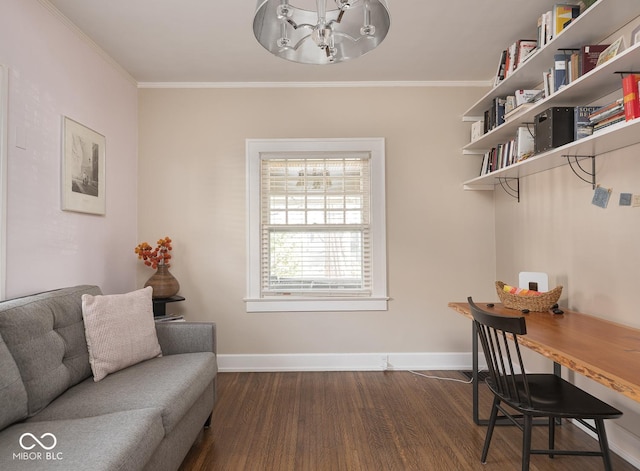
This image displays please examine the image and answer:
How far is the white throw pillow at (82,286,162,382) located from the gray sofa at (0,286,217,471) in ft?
0.16

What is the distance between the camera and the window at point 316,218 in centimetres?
354

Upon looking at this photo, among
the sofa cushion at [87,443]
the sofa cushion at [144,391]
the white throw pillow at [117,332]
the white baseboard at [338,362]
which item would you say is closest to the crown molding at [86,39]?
the white throw pillow at [117,332]

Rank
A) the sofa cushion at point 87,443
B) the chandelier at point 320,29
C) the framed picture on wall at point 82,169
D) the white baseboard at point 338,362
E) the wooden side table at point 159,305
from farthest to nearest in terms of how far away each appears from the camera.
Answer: the white baseboard at point 338,362 → the wooden side table at point 159,305 → the framed picture on wall at point 82,169 → the chandelier at point 320,29 → the sofa cushion at point 87,443

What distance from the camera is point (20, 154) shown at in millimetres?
2141

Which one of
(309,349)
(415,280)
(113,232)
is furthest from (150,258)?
(415,280)

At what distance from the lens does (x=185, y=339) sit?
2.47m

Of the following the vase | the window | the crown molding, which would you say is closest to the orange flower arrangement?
the vase

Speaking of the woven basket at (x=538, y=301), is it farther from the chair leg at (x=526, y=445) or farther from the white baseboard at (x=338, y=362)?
the white baseboard at (x=338, y=362)

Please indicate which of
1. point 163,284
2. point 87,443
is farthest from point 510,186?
point 87,443

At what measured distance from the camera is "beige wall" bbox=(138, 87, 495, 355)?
11.6 feet

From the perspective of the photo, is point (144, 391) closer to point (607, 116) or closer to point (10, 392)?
point (10, 392)

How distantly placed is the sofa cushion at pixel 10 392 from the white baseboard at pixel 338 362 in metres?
2.03

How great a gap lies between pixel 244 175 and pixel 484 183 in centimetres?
232

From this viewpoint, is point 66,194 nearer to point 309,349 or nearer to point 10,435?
point 10,435
